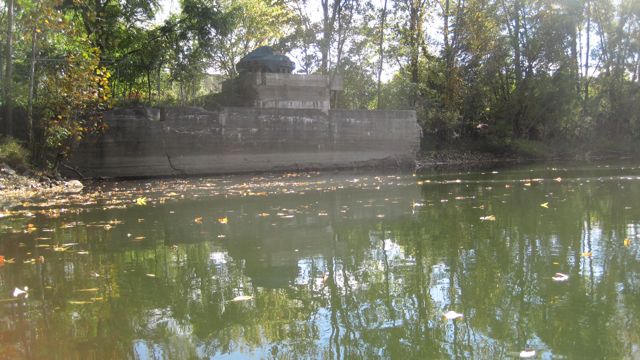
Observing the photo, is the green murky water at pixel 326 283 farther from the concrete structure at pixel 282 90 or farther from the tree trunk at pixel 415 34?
the tree trunk at pixel 415 34

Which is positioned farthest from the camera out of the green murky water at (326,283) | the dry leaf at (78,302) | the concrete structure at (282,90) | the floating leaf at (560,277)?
the concrete structure at (282,90)

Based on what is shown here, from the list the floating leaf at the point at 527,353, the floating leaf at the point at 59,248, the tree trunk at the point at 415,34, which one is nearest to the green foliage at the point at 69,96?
the floating leaf at the point at 59,248

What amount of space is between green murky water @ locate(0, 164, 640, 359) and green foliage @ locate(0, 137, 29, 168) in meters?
6.59

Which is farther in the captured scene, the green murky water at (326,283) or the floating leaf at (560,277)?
the floating leaf at (560,277)

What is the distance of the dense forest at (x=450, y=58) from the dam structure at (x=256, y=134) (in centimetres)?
342

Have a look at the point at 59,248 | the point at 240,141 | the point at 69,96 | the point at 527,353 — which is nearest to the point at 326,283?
the point at 527,353

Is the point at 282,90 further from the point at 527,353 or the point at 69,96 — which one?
the point at 527,353

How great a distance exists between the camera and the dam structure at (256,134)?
19.6 metres

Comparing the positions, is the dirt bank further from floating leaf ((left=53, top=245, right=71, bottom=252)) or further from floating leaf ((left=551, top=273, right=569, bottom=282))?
floating leaf ((left=551, top=273, right=569, bottom=282))

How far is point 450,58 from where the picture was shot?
29031 mm

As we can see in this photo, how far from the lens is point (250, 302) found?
4363mm

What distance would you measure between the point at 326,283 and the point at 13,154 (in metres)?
13.7

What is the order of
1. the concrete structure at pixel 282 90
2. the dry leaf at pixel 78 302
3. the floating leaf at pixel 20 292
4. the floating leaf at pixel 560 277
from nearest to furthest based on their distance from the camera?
the dry leaf at pixel 78 302 → the floating leaf at pixel 20 292 → the floating leaf at pixel 560 277 → the concrete structure at pixel 282 90

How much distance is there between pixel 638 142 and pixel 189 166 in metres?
26.2
